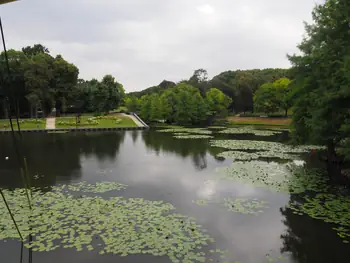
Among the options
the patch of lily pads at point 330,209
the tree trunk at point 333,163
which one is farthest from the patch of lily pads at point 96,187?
the tree trunk at point 333,163

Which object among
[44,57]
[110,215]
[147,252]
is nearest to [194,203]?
[110,215]

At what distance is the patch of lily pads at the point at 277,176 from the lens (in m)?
12.1

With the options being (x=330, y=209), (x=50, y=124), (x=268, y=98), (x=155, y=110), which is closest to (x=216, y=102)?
(x=268, y=98)

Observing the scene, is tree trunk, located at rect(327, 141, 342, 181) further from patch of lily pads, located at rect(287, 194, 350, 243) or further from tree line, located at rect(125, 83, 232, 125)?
tree line, located at rect(125, 83, 232, 125)

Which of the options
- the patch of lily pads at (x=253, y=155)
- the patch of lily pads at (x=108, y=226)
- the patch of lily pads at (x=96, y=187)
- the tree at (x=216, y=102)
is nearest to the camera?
the patch of lily pads at (x=108, y=226)

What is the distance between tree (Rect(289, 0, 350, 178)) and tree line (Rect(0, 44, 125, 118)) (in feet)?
128

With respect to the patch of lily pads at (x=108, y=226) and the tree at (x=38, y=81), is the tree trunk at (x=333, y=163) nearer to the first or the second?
the patch of lily pads at (x=108, y=226)

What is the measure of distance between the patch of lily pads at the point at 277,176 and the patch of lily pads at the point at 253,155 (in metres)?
1.56

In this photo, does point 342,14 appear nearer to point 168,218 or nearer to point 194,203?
point 194,203

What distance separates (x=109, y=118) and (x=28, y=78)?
13.9 m

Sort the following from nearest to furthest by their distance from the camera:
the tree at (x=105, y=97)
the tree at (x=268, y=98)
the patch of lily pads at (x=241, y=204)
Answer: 1. the patch of lily pads at (x=241, y=204)
2. the tree at (x=268, y=98)
3. the tree at (x=105, y=97)

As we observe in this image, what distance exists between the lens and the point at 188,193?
11.4 metres

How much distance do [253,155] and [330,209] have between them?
9.96m

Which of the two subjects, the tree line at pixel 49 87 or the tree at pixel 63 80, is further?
the tree at pixel 63 80
